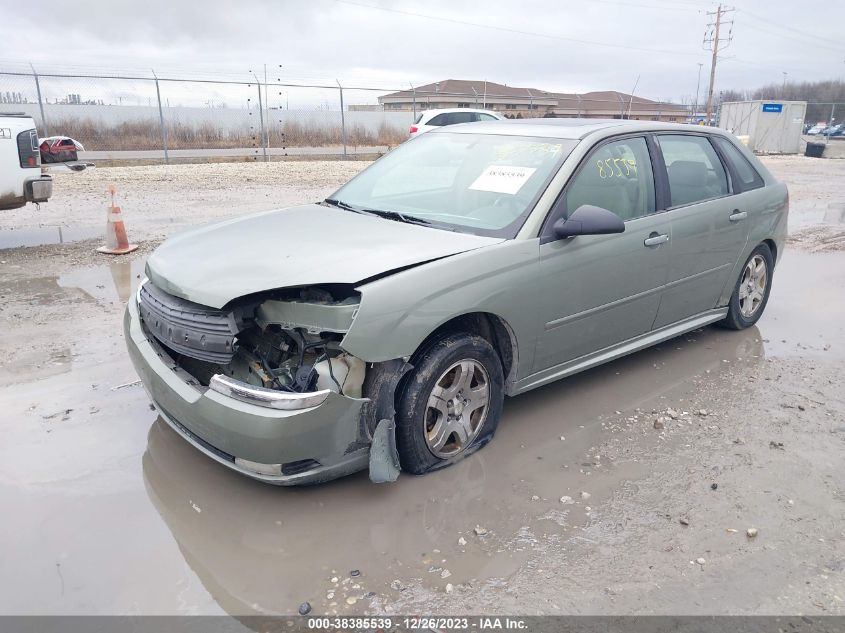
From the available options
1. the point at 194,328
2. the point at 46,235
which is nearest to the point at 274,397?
the point at 194,328

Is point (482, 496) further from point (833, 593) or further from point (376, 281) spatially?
A: point (833, 593)

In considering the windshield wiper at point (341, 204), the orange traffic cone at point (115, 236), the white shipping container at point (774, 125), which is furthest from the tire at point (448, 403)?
the white shipping container at point (774, 125)

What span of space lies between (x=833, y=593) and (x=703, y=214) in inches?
110

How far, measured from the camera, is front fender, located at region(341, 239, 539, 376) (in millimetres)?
3010

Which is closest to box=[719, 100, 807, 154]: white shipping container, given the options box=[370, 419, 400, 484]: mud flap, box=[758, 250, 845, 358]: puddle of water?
box=[758, 250, 845, 358]: puddle of water

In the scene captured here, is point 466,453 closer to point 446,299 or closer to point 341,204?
point 446,299

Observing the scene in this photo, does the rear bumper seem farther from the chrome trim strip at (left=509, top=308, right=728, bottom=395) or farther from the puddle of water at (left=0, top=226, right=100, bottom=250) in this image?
the chrome trim strip at (left=509, top=308, right=728, bottom=395)

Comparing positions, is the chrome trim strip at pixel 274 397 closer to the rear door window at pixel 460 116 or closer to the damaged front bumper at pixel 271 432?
the damaged front bumper at pixel 271 432

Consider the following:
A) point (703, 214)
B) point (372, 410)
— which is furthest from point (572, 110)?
point (372, 410)

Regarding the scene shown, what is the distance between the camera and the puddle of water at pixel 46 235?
8.62m

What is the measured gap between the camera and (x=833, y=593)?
2.72 m

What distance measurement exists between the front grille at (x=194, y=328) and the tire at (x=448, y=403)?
855mm

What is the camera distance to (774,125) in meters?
32.8

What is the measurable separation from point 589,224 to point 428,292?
3.57 feet
